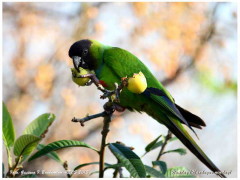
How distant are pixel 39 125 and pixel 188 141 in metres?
0.87

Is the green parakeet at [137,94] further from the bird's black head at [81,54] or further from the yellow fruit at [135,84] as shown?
the yellow fruit at [135,84]

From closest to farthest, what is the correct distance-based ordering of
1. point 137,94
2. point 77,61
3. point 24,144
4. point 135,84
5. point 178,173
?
point 135,84 < point 24,144 < point 178,173 < point 137,94 < point 77,61

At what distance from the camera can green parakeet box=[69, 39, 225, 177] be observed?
78.9 inches

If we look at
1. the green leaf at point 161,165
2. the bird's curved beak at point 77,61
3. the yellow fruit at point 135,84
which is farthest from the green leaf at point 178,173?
the bird's curved beak at point 77,61

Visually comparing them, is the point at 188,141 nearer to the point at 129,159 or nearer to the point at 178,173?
the point at 178,173

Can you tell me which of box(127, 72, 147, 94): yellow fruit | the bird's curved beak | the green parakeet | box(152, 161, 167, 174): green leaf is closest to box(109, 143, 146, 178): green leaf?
box(152, 161, 167, 174): green leaf

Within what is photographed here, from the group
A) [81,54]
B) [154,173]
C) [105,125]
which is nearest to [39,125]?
[105,125]

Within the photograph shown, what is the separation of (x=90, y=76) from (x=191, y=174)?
2.60ft

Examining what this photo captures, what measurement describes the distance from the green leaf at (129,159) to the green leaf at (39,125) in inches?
14.5

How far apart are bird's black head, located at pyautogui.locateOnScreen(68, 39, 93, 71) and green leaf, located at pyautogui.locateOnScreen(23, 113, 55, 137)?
887mm

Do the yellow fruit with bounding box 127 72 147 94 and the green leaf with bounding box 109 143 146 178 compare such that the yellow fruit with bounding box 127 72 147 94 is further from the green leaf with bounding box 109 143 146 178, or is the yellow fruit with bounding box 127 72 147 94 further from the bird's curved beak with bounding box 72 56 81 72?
the bird's curved beak with bounding box 72 56 81 72

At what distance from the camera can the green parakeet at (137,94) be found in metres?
2.00

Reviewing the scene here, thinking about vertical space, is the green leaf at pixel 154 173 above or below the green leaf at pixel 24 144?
below

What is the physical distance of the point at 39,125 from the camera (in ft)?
5.65
